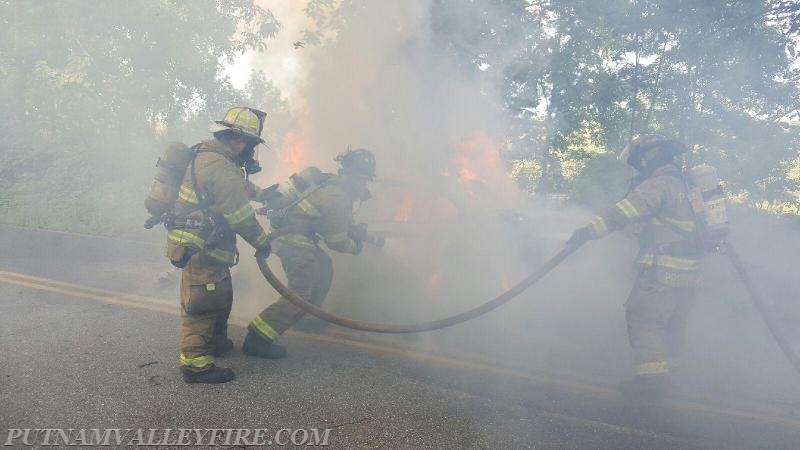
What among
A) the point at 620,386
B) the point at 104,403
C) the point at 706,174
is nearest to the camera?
the point at 104,403

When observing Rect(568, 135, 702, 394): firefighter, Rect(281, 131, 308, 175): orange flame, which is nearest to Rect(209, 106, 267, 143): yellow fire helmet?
Rect(568, 135, 702, 394): firefighter

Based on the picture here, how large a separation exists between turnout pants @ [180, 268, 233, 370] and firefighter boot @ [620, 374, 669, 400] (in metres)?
2.68

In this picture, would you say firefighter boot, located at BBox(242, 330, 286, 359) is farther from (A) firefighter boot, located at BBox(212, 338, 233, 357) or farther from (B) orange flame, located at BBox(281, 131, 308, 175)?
(B) orange flame, located at BBox(281, 131, 308, 175)

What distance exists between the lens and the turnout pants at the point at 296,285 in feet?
12.1

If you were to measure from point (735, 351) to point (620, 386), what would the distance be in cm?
162

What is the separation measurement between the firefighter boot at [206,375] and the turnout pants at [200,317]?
0.09 feet

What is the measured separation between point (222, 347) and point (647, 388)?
2.89m

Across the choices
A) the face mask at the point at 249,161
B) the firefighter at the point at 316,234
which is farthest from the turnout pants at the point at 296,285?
the face mask at the point at 249,161

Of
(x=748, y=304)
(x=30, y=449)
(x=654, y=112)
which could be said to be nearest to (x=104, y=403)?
(x=30, y=449)

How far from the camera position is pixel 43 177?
1164cm

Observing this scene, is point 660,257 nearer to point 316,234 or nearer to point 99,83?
point 316,234

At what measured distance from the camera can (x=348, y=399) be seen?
10.0ft

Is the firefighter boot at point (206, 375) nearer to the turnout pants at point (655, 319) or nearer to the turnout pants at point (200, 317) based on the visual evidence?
the turnout pants at point (200, 317)

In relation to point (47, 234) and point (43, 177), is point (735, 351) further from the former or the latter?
point (43, 177)
